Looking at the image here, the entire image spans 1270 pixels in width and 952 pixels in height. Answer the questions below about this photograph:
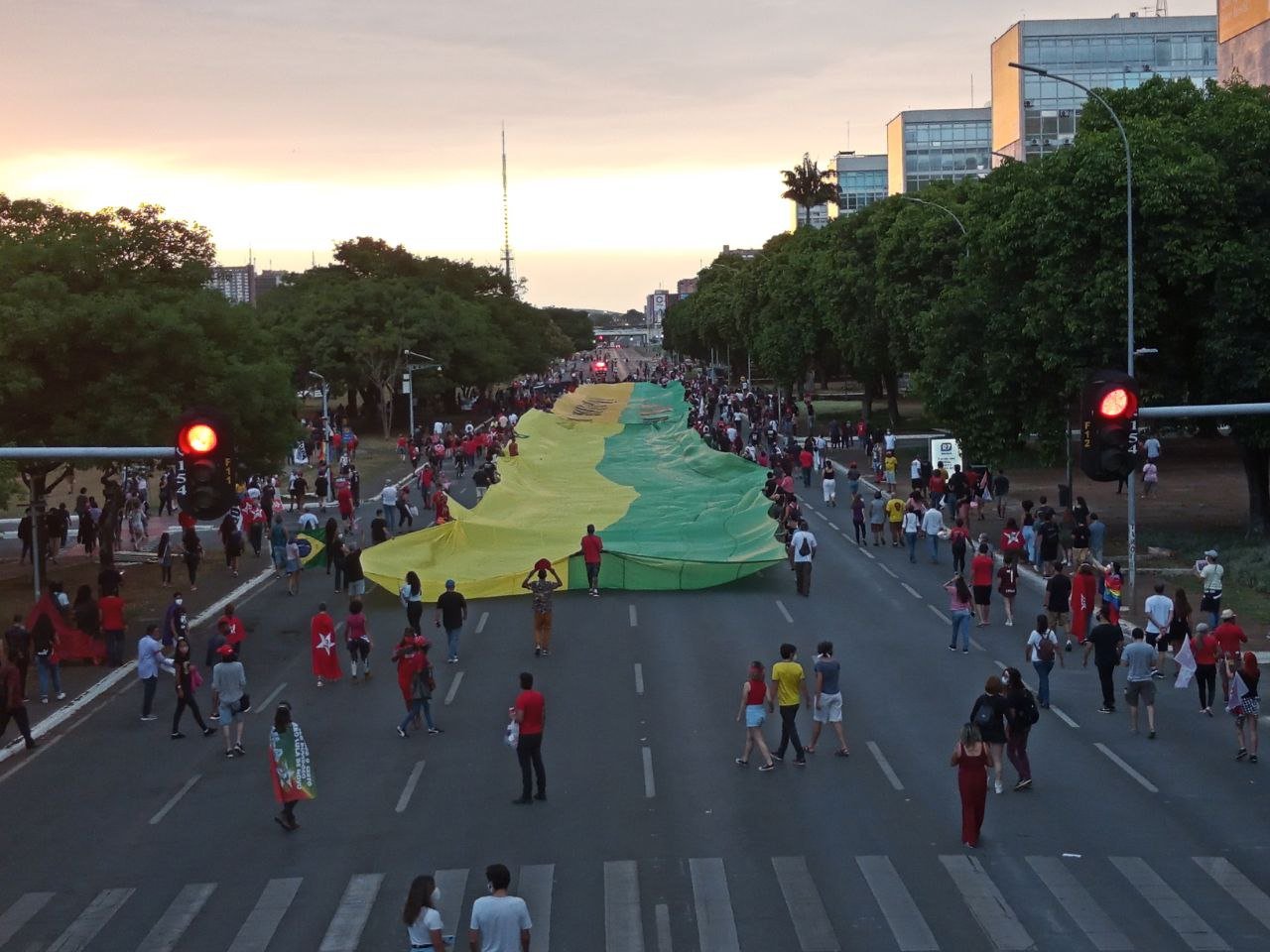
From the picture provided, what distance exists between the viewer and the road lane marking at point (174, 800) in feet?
59.4

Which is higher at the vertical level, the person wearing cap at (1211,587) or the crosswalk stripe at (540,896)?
the person wearing cap at (1211,587)

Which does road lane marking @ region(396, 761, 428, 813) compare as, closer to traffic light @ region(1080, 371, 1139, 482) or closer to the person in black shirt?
traffic light @ region(1080, 371, 1139, 482)

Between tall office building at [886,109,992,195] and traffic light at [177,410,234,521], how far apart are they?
16537 cm

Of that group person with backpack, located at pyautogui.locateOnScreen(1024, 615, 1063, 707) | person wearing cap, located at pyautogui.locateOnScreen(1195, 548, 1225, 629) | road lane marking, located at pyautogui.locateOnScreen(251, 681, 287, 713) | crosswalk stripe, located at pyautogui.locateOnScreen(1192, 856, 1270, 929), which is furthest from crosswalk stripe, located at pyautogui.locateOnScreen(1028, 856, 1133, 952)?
person wearing cap, located at pyautogui.locateOnScreen(1195, 548, 1225, 629)

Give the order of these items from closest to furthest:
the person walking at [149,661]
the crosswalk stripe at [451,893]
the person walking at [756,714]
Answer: the crosswalk stripe at [451,893]
the person walking at [756,714]
the person walking at [149,661]

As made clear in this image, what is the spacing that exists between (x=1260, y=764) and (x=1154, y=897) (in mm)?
5557

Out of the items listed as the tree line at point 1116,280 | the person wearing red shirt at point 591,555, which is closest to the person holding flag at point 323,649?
the person wearing red shirt at point 591,555

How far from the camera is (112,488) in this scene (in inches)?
1602

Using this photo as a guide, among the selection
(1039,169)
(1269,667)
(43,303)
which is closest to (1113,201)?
(1039,169)

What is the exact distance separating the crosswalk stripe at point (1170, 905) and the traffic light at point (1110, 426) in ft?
13.3

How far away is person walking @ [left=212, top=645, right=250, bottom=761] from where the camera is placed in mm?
20750

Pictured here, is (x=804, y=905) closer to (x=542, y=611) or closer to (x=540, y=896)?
(x=540, y=896)

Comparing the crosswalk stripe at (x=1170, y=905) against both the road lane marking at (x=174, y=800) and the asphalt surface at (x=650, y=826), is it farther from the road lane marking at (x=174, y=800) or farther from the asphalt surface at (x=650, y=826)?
the road lane marking at (x=174, y=800)

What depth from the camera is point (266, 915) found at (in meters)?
14.6
